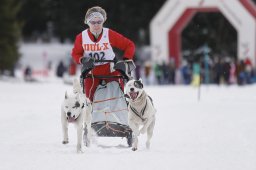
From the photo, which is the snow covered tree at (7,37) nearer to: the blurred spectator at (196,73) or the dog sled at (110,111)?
the blurred spectator at (196,73)

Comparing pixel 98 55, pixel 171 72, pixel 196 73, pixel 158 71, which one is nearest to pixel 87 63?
pixel 98 55

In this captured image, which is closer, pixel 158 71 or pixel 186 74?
pixel 186 74

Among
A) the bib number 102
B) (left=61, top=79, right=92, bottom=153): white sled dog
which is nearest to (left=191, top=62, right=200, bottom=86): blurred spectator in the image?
Result: the bib number 102

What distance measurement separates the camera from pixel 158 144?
9203 mm

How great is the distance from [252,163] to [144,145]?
2.32 meters

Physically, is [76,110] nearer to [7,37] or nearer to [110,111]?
[110,111]

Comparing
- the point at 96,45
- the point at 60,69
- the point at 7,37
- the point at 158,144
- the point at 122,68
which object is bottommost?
the point at 158,144

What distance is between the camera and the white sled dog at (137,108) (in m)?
8.34

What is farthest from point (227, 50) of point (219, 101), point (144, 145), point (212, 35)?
point (144, 145)

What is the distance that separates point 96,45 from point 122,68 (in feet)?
1.69

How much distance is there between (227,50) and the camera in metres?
48.2

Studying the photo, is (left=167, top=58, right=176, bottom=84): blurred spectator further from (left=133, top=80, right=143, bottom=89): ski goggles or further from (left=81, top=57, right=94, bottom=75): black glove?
(left=133, top=80, right=143, bottom=89): ski goggles

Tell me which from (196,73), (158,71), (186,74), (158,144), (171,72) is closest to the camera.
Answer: (158,144)

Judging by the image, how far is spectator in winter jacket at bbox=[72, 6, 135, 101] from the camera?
891 centimetres
